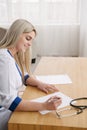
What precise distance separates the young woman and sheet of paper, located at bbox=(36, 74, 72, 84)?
0.25 feet

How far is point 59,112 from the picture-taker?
45.2 inches

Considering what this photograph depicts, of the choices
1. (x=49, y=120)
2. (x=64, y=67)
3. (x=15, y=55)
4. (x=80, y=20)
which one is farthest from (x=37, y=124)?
(x=80, y=20)

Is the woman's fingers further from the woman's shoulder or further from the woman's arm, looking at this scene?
the woman's shoulder

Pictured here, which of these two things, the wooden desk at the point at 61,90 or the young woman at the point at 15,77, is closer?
the wooden desk at the point at 61,90

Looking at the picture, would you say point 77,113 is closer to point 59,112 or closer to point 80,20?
point 59,112

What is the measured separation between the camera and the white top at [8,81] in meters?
1.23

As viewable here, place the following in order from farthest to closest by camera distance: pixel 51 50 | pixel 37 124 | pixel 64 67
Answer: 1. pixel 51 50
2. pixel 64 67
3. pixel 37 124

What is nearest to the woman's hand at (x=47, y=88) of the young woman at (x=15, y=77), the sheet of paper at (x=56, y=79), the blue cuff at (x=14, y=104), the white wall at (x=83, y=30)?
the young woman at (x=15, y=77)

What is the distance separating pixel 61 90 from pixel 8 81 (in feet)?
1.07

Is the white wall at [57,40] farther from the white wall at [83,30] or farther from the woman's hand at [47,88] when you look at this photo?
the woman's hand at [47,88]

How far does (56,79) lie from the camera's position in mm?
1588

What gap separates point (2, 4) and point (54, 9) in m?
0.83

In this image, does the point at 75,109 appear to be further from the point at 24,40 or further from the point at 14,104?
the point at 24,40

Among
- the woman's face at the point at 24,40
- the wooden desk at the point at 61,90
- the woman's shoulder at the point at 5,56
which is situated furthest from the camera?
the woman's face at the point at 24,40
